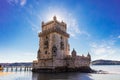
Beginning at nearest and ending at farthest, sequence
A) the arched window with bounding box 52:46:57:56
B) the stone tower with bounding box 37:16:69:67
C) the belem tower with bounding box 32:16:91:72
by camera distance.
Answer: the arched window with bounding box 52:46:57:56 → the belem tower with bounding box 32:16:91:72 → the stone tower with bounding box 37:16:69:67

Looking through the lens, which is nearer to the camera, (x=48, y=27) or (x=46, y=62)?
(x=46, y=62)

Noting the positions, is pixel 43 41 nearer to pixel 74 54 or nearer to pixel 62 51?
pixel 62 51

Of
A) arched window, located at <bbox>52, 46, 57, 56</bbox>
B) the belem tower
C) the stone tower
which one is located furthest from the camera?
the stone tower

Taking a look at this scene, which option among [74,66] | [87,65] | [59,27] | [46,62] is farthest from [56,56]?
[87,65]

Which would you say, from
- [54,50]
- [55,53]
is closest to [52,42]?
[54,50]

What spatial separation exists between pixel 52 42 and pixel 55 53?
495 centimetres

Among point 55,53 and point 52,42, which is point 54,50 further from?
point 52,42

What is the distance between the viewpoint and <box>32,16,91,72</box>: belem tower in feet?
181

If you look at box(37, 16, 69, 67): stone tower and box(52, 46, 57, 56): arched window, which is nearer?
box(52, 46, 57, 56): arched window

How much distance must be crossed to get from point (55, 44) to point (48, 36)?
17.4ft

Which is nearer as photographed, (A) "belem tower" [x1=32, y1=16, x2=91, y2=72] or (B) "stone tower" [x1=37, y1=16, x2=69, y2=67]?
(A) "belem tower" [x1=32, y1=16, x2=91, y2=72]

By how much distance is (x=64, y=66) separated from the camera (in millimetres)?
56781

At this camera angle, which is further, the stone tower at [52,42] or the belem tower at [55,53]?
the stone tower at [52,42]

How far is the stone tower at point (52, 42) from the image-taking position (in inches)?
2216
